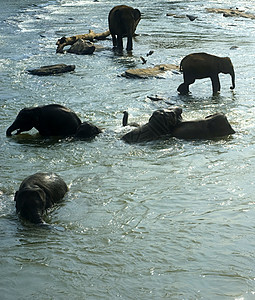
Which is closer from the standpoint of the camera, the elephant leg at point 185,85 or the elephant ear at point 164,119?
the elephant ear at point 164,119

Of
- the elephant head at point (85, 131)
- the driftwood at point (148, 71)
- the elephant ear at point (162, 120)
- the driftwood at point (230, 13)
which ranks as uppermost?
the elephant ear at point (162, 120)

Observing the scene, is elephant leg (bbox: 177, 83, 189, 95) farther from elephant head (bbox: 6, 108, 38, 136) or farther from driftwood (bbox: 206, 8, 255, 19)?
driftwood (bbox: 206, 8, 255, 19)

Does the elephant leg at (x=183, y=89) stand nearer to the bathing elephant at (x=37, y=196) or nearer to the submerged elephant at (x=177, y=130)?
→ the submerged elephant at (x=177, y=130)

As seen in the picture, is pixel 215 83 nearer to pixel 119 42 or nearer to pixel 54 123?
pixel 54 123

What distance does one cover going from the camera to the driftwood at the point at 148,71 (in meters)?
14.6

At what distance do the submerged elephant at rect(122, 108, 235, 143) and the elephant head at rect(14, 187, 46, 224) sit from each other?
3.08 meters

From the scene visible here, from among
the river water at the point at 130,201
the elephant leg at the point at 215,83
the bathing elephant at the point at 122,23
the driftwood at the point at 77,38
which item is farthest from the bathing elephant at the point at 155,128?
the bathing elephant at the point at 122,23

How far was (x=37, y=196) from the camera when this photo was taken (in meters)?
6.32

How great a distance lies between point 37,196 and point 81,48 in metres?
12.2

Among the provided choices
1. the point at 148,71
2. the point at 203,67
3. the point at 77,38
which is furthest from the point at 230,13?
the point at 203,67

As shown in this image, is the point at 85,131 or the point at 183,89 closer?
the point at 85,131

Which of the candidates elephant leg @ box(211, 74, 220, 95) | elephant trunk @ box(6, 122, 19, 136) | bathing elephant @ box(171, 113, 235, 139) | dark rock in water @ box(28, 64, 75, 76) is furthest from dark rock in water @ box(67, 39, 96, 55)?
bathing elephant @ box(171, 113, 235, 139)

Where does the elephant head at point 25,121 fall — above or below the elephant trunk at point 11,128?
above

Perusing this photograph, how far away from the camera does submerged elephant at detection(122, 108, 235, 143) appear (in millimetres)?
9227
